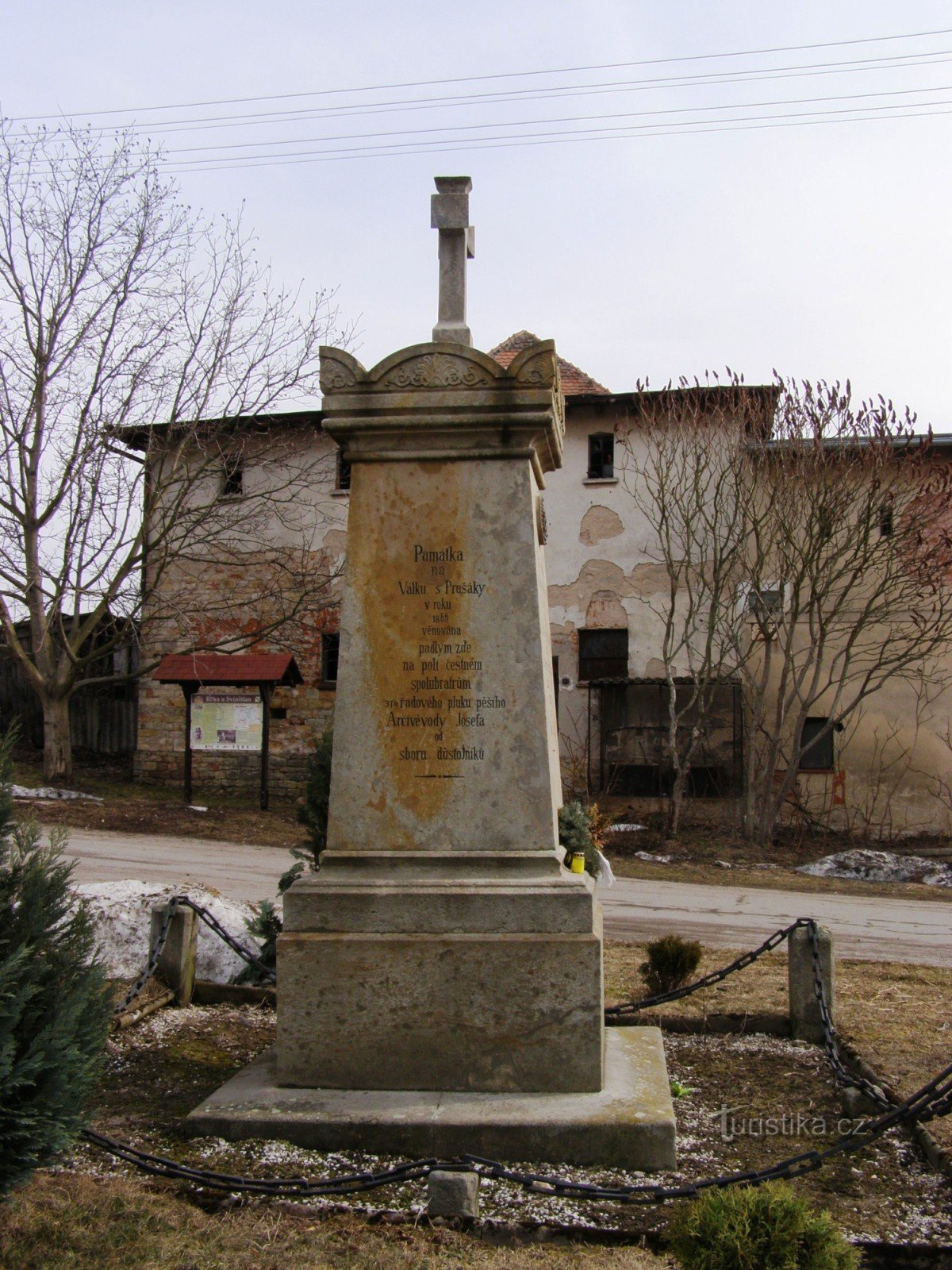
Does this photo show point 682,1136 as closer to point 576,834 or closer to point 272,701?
point 576,834

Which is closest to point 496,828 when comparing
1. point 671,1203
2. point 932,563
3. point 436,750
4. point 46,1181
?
point 436,750

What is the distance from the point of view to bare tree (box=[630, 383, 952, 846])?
19688mm

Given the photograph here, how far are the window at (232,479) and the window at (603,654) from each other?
698 centimetres

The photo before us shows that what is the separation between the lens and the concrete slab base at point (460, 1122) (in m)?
4.55

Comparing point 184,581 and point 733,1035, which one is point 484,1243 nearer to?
point 733,1035

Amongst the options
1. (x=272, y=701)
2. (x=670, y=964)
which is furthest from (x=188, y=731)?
(x=670, y=964)

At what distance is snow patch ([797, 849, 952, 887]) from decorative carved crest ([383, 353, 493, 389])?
13.4m

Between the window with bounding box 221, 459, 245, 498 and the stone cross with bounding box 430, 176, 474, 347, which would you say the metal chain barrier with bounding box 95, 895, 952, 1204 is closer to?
the stone cross with bounding box 430, 176, 474, 347

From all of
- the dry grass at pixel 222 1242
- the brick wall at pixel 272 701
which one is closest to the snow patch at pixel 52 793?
the brick wall at pixel 272 701

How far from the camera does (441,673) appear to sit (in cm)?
534

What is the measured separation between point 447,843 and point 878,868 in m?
14.0

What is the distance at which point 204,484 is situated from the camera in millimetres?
23609

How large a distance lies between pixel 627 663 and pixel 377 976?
1833cm

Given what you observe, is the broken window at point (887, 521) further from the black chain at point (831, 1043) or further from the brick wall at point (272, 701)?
the black chain at point (831, 1043)
